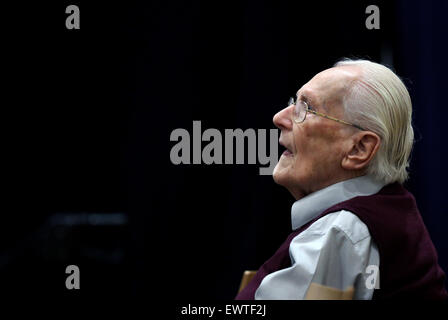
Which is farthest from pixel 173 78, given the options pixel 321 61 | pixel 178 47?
pixel 321 61

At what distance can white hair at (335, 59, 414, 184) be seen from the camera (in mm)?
1339

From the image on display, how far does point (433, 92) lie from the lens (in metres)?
2.32

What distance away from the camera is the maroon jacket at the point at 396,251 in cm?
122

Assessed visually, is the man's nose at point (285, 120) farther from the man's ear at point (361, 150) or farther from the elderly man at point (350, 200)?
the man's ear at point (361, 150)

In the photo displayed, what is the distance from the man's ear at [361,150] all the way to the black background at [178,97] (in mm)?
1071

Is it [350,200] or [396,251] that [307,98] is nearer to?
[350,200]

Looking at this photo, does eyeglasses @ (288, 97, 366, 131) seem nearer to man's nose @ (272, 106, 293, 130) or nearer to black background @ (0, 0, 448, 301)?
man's nose @ (272, 106, 293, 130)

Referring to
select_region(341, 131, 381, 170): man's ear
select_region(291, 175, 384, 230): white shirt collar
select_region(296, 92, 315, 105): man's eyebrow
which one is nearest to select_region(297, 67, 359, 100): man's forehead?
select_region(296, 92, 315, 105): man's eyebrow

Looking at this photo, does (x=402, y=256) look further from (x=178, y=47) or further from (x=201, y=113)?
(x=178, y=47)

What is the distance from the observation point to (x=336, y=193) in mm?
1359

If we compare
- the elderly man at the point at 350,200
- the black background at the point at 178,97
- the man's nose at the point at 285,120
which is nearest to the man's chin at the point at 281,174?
the elderly man at the point at 350,200
